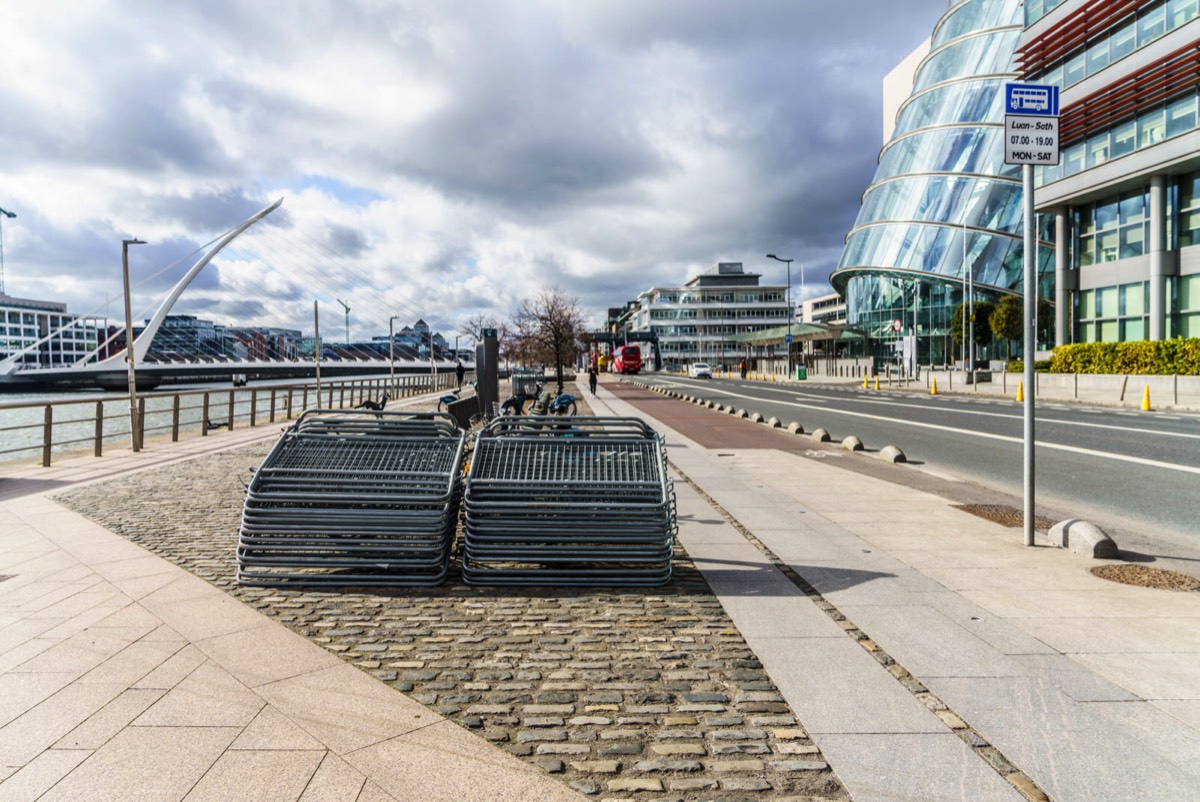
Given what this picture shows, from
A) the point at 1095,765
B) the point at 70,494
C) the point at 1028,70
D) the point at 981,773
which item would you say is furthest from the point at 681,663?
the point at 1028,70

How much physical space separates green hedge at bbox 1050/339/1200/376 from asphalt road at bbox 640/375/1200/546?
5.70 meters

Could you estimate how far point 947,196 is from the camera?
196ft

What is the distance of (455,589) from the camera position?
5.24 metres

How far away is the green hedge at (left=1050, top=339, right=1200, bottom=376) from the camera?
27.7 metres

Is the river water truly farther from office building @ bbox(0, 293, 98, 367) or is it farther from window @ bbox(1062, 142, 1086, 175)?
window @ bbox(1062, 142, 1086, 175)

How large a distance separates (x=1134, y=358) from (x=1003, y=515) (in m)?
27.3

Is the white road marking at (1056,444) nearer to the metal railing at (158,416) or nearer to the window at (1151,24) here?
the metal railing at (158,416)

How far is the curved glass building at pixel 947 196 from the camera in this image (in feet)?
186

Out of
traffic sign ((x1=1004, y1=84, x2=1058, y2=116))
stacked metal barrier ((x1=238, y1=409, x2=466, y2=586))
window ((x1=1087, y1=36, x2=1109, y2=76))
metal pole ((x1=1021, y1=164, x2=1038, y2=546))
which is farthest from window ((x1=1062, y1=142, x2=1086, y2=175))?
stacked metal barrier ((x1=238, y1=409, x2=466, y2=586))

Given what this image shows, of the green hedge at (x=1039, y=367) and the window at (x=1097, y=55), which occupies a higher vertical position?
the window at (x=1097, y=55)

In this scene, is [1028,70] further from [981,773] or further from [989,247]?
[981,773]

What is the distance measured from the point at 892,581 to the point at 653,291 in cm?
15013

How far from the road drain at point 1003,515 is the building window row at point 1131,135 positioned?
98.8 feet

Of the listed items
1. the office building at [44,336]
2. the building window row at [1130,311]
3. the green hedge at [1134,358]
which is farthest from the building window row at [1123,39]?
the office building at [44,336]
